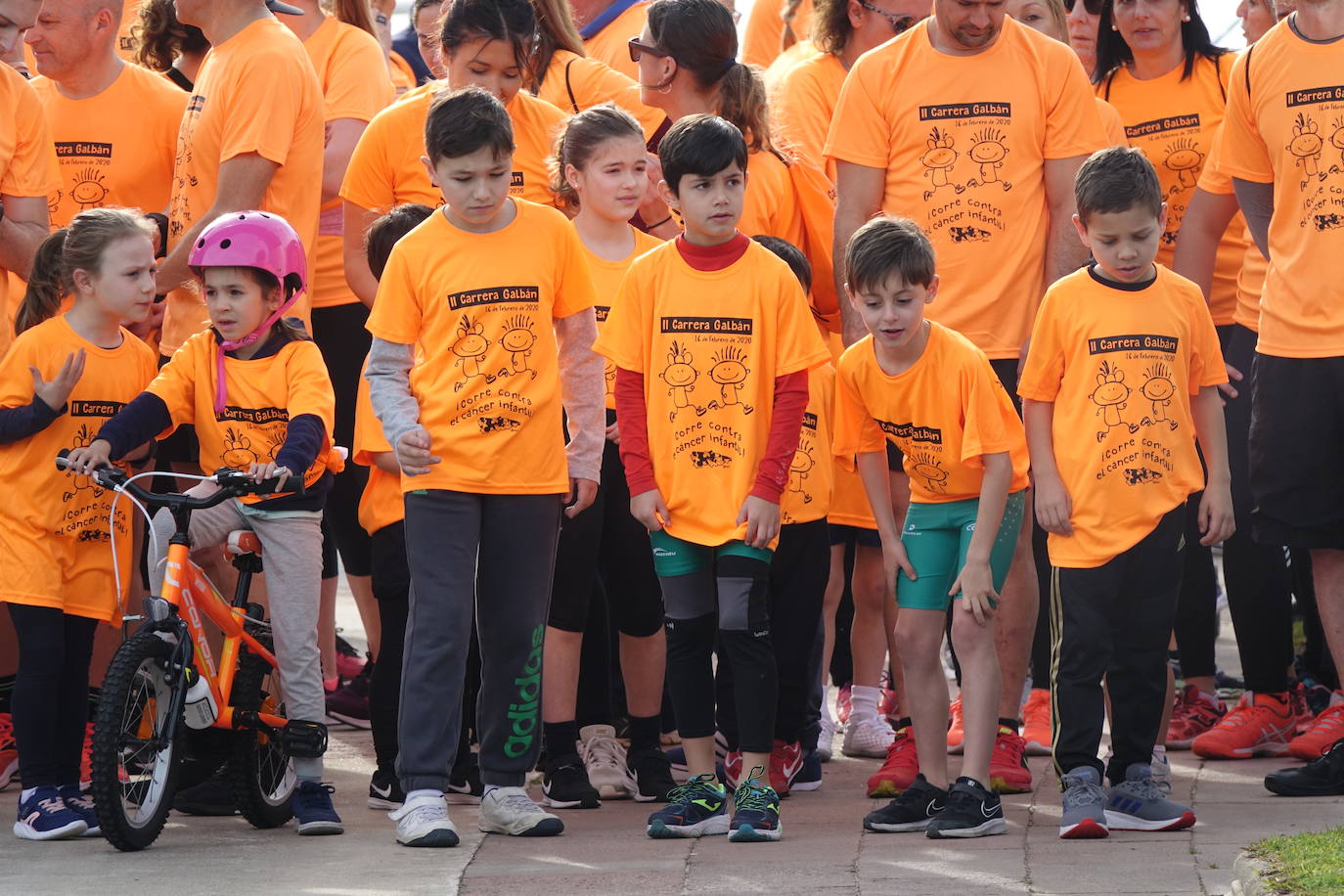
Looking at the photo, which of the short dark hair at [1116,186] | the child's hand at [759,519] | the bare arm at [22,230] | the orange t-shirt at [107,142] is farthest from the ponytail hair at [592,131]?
the bare arm at [22,230]

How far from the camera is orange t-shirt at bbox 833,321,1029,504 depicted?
532 centimetres

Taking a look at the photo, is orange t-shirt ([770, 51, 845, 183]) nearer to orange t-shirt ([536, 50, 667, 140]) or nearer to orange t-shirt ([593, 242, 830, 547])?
orange t-shirt ([536, 50, 667, 140])

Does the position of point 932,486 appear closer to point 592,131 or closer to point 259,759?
point 592,131

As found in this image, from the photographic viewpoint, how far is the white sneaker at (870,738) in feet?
21.8

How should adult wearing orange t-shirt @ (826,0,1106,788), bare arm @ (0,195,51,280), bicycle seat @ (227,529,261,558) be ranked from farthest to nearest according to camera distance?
bare arm @ (0,195,51,280) < adult wearing orange t-shirt @ (826,0,1106,788) < bicycle seat @ (227,529,261,558)

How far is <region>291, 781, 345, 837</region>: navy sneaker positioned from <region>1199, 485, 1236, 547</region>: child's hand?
266 cm

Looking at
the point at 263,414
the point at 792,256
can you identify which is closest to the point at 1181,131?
the point at 792,256

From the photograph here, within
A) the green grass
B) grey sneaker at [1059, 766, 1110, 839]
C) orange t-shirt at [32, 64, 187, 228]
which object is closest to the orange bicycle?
orange t-shirt at [32, 64, 187, 228]

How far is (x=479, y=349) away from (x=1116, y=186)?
1846mm

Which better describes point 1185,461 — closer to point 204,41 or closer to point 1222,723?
point 1222,723

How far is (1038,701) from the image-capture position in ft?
21.9

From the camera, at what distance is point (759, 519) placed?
5219 mm

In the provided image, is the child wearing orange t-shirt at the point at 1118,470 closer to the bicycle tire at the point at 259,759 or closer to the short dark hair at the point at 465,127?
the short dark hair at the point at 465,127

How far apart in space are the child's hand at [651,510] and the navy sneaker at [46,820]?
6.05ft
